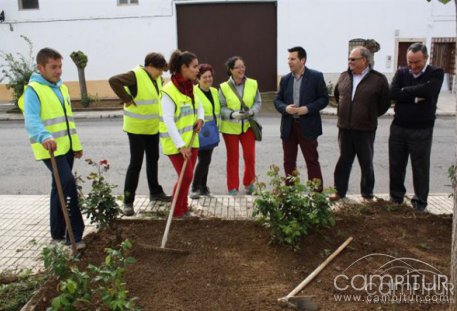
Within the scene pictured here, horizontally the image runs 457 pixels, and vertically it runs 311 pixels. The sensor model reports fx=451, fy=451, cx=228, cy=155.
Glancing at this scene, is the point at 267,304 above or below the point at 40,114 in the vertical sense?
below

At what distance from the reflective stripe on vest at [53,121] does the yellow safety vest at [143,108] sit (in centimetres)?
86

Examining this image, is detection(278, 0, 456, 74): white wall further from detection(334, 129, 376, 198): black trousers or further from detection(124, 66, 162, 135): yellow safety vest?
detection(124, 66, 162, 135): yellow safety vest

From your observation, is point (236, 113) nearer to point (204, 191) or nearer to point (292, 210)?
point (204, 191)

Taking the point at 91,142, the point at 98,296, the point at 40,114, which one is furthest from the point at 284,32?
the point at 98,296

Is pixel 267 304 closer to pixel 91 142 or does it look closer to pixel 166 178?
pixel 166 178

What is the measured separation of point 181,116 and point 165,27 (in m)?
14.6

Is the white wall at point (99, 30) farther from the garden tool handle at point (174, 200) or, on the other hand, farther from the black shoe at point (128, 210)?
the garden tool handle at point (174, 200)

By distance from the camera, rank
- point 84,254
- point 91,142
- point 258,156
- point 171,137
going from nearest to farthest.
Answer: point 84,254 → point 171,137 → point 258,156 → point 91,142

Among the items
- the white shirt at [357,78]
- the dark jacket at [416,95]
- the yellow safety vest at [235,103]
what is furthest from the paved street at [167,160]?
the white shirt at [357,78]

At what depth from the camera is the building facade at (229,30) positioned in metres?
17.8

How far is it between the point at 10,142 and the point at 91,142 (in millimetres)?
2057

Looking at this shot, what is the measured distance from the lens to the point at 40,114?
4.18 meters

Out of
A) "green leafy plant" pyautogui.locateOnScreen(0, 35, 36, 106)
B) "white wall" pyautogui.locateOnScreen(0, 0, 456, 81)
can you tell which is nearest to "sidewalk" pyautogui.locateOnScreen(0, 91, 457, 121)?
"green leafy plant" pyautogui.locateOnScreen(0, 35, 36, 106)

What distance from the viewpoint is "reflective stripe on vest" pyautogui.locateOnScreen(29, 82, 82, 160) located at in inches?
164
